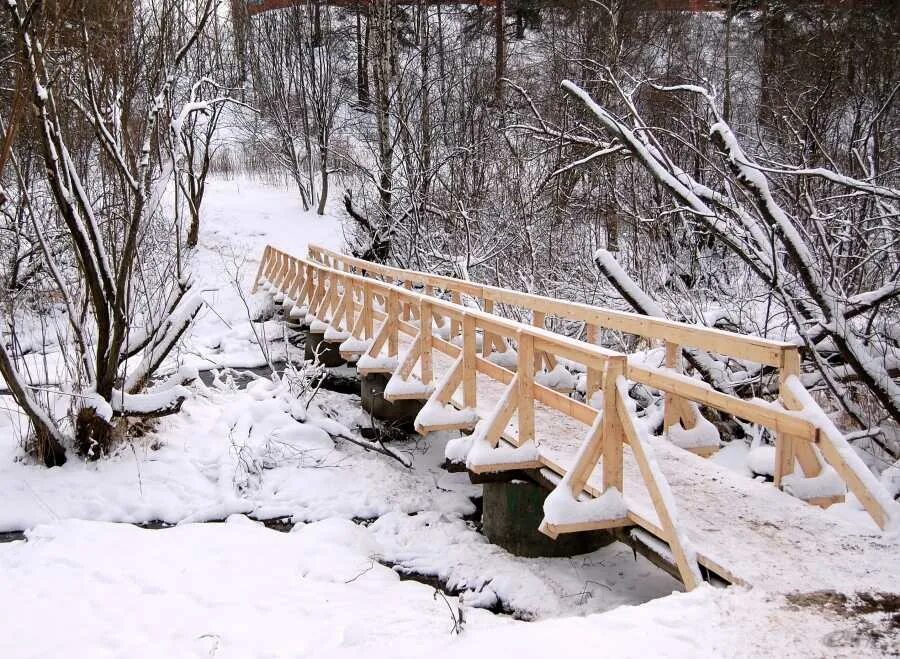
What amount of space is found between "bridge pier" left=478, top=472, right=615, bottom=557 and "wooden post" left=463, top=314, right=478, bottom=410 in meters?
0.68

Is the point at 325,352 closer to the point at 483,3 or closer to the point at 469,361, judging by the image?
the point at 469,361

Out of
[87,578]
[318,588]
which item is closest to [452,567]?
[318,588]

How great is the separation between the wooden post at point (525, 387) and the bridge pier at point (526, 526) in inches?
25.8

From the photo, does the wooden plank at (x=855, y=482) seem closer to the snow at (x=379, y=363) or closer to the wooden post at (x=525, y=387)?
the wooden post at (x=525, y=387)

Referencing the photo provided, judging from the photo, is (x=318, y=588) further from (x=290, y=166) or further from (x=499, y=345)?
(x=290, y=166)

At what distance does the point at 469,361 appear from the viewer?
5738 millimetres

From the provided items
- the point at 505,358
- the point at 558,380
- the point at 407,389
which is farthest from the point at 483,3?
the point at 407,389

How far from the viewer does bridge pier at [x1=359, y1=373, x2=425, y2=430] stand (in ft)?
28.8

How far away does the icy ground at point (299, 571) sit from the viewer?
2.92 metres

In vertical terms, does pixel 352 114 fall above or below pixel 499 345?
above

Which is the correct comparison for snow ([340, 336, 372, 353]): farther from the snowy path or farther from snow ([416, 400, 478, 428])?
the snowy path

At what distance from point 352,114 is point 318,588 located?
1093 inches

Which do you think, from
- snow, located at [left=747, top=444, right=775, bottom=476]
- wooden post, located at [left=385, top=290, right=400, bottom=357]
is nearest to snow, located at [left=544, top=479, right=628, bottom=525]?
snow, located at [left=747, top=444, right=775, bottom=476]

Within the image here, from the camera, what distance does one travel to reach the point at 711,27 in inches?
1096
